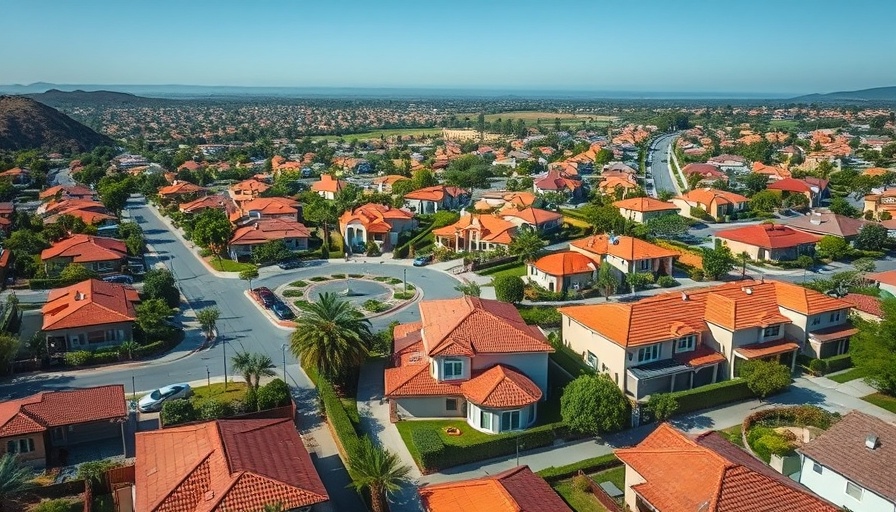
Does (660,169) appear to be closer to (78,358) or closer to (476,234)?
(476,234)

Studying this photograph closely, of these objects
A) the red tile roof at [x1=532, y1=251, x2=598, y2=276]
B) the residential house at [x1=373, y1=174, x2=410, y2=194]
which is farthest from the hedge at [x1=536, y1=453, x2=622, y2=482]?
the residential house at [x1=373, y1=174, x2=410, y2=194]

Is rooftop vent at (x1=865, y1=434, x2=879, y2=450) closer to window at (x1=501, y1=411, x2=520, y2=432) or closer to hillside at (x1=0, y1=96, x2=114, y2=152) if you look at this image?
window at (x1=501, y1=411, x2=520, y2=432)

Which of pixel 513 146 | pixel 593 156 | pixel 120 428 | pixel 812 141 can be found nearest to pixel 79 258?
pixel 120 428

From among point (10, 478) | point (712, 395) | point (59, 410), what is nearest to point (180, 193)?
point (59, 410)

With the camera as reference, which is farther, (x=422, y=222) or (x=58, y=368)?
(x=422, y=222)

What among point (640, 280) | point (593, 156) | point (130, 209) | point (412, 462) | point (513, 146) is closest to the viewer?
point (412, 462)

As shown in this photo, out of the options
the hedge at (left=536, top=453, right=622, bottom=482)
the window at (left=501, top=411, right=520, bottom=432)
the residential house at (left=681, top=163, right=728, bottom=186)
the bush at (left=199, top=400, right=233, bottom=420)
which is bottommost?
the hedge at (left=536, top=453, right=622, bottom=482)

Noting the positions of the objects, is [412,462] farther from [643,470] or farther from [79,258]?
[79,258]
